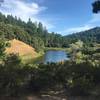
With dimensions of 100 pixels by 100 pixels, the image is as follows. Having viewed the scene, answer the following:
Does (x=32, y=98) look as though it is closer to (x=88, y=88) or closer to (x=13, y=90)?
Answer: (x=13, y=90)

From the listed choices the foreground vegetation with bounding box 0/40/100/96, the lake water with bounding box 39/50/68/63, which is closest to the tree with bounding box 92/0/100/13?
the foreground vegetation with bounding box 0/40/100/96

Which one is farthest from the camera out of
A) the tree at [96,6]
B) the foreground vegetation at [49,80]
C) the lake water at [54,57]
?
the lake water at [54,57]

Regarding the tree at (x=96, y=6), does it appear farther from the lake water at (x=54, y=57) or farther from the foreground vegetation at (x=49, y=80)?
the lake water at (x=54, y=57)

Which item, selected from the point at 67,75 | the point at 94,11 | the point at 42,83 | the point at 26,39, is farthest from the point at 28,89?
the point at 26,39

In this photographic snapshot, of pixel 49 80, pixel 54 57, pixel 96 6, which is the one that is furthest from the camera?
pixel 54 57

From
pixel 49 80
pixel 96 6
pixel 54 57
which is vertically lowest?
pixel 49 80

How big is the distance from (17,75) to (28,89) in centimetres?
64

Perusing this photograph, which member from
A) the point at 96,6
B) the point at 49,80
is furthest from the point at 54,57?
the point at 49,80

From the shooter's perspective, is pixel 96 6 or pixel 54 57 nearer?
pixel 96 6

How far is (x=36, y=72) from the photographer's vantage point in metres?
10.8

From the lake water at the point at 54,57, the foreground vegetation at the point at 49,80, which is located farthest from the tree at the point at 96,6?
the lake water at the point at 54,57

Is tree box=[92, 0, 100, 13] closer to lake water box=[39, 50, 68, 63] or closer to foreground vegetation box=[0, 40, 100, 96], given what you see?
foreground vegetation box=[0, 40, 100, 96]

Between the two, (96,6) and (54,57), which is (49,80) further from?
(54,57)

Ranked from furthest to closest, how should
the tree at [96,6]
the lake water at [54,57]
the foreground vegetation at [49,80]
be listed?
the lake water at [54,57]
the tree at [96,6]
the foreground vegetation at [49,80]
